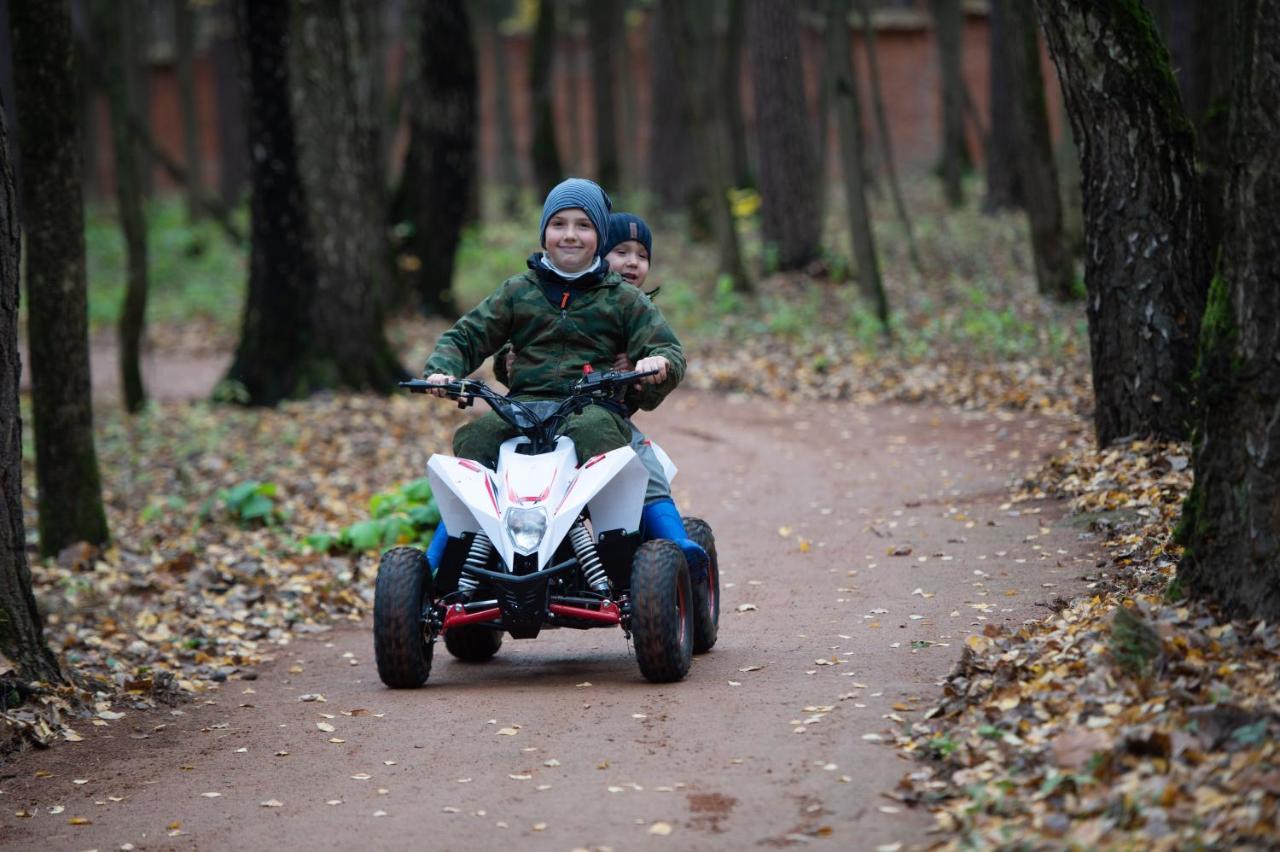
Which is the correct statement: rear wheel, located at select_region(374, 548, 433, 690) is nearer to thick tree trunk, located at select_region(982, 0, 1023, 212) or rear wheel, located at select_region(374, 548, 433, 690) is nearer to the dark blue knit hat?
the dark blue knit hat

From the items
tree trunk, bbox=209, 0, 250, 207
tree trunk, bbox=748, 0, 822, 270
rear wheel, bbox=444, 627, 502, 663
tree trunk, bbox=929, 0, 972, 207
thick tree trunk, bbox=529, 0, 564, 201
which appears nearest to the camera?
rear wheel, bbox=444, 627, 502, 663

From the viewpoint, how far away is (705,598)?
7.04 m

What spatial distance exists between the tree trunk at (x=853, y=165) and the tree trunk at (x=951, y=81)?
17.6ft

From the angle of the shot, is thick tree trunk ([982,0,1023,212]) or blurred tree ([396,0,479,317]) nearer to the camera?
blurred tree ([396,0,479,317])

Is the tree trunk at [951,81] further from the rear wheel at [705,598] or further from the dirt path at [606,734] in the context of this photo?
the rear wheel at [705,598]

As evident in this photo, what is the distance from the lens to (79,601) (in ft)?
31.9

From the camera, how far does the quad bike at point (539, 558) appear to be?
245 inches

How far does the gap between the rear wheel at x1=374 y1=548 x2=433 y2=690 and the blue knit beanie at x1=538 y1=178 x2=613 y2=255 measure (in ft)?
5.02

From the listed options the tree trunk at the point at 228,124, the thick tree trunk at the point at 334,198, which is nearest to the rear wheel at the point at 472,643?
the thick tree trunk at the point at 334,198

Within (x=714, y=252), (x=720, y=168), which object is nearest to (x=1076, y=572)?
Result: (x=720, y=168)

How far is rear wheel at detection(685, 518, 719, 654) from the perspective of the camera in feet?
23.0

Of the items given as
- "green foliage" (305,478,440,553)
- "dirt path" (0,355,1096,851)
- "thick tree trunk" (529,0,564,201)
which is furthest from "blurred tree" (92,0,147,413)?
"thick tree trunk" (529,0,564,201)

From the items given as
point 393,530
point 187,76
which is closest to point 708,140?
point 393,530

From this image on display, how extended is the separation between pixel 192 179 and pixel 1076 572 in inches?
1186
